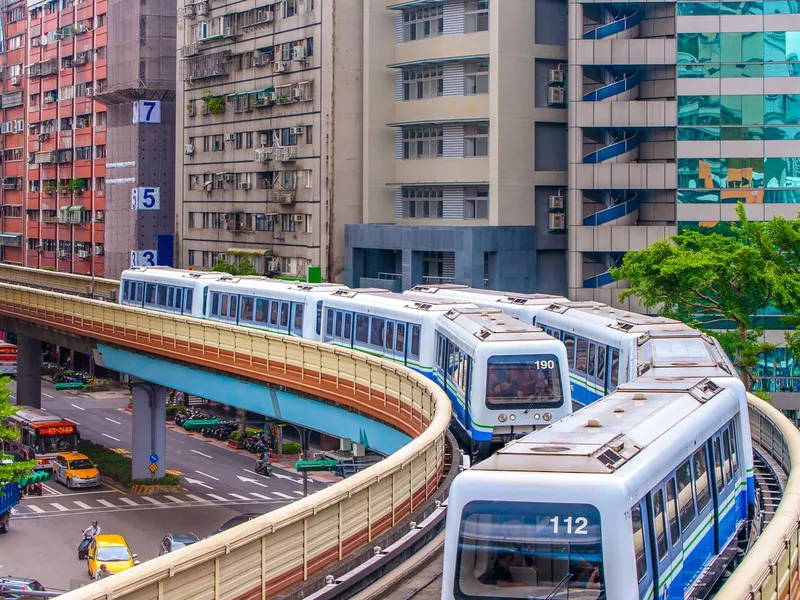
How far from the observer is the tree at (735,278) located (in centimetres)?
3906

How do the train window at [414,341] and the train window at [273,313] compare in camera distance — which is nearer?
the train window at [414,341]

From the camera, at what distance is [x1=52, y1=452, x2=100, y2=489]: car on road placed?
183ft

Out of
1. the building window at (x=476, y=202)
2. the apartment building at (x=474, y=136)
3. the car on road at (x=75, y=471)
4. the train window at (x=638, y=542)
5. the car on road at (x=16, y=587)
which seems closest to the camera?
the train window at (x=638, y=542)

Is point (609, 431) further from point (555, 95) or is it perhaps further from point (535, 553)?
point (555, 95)

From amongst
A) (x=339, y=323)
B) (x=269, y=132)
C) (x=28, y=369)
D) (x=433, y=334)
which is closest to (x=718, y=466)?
(x=433, y=334)

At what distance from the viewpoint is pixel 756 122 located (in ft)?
179

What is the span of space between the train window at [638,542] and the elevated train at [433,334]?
1149cm

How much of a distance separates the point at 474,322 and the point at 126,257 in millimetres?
61071

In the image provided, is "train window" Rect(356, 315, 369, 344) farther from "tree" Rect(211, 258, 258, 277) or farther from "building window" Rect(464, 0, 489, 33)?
"tree" Rect(211, 258, 258, 277)

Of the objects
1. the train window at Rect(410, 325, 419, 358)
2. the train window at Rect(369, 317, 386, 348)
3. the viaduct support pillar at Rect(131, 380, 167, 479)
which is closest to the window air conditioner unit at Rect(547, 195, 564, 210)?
the viaduct support pillar at Rect(131, 380, 167, 479)

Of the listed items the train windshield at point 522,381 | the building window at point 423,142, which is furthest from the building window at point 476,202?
the train windshield at point 522,381

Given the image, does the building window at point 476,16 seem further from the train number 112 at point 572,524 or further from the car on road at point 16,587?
the train number 112 at point 572,524

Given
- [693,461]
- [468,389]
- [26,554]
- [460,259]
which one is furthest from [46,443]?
[693,461]

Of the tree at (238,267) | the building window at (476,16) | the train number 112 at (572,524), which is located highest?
the building window at (476,16)
